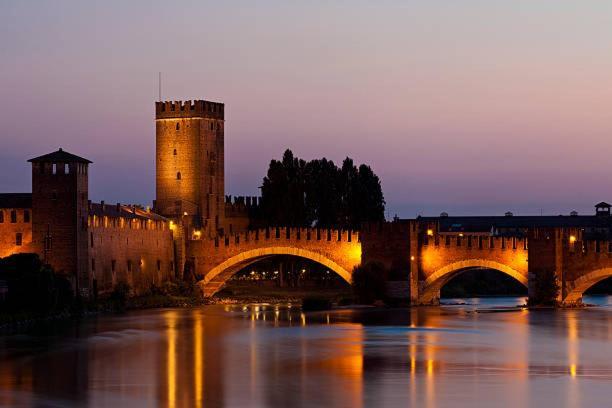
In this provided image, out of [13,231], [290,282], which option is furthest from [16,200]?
[290,282]

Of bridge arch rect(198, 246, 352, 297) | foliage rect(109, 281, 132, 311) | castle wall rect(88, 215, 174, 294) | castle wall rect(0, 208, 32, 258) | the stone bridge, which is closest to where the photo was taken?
castle wall rect(0, 208, 32, 258)

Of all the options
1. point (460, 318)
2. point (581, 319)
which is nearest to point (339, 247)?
point (460, 318)

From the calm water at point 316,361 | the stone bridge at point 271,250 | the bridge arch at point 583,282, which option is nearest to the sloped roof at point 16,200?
the calm water at point 316,361

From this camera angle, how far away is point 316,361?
34750 millimetres

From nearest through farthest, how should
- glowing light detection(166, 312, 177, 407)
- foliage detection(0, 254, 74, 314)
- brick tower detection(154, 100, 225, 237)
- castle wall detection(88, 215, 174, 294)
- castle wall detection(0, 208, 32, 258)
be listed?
glowing light detection(166, 312, 177, 407)
foliage detection(0, 254, 74, 314)
castle wall detection(0, 208, 32, 258)
castle wall detection(88, 215, 174, 294)
brick tower detection(154, 100, 225, 237)

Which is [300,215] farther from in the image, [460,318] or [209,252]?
[460,318]

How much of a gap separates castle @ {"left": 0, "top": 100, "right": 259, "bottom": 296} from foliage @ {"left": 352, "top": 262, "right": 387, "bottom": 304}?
31.8 feet

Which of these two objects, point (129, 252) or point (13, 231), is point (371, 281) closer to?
point (129, 252)

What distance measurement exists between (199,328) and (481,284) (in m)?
36.7

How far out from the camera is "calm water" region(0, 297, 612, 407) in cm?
2817

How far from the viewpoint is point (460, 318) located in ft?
166

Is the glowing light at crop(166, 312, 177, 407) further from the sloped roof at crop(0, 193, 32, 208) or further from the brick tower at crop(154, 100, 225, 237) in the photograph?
the brick tower at crop(154, 100, 225, 237)

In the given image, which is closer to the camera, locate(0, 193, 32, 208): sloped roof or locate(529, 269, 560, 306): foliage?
locate(529, 269, 560, 306): foliage

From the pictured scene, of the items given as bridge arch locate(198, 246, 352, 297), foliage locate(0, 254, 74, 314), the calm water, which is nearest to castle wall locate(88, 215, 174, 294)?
bridge arch locate(198, 246, 352, 297)
